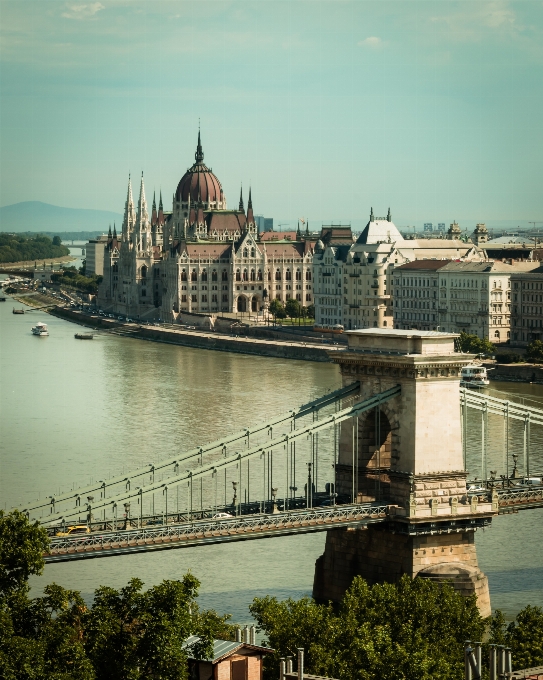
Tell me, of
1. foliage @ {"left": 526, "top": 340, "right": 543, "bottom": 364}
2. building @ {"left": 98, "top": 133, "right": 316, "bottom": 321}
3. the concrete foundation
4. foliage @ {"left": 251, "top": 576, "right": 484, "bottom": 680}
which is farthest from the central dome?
foliage @ {"left": 251, "top": 576, "right": 484, "bottom": 680}

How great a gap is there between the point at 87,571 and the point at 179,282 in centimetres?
9306

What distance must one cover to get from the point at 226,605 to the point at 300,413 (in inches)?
160

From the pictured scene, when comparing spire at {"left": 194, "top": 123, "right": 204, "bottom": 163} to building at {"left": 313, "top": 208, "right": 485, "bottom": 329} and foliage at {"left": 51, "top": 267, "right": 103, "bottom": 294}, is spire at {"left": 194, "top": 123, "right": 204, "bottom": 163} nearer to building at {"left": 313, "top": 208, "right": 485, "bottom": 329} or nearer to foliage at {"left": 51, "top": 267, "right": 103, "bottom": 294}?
foliage at {"left": 51, "top": 267, "right": 103, "bottom": 294}

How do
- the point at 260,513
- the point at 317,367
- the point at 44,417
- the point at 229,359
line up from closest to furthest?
the point at 260,513
the point at 44,417
the point at 317,367
the point at 229,359

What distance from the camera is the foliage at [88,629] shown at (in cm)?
1983

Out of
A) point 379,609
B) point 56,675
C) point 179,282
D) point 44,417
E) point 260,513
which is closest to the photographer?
point 56,675

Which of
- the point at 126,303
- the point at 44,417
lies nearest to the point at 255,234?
the point at 126,303

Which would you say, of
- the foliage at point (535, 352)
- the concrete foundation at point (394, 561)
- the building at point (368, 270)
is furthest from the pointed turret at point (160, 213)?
the concrete foundation at point (394, 561)

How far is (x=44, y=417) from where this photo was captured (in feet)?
204

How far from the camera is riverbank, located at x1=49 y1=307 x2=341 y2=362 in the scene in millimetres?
89875

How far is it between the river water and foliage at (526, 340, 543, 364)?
5528 mm

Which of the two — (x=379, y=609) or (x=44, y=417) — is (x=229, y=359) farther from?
(x=379, y=609)

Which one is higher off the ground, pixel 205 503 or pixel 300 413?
pixel 300 413

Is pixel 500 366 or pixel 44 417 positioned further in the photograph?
pixel 500 366
